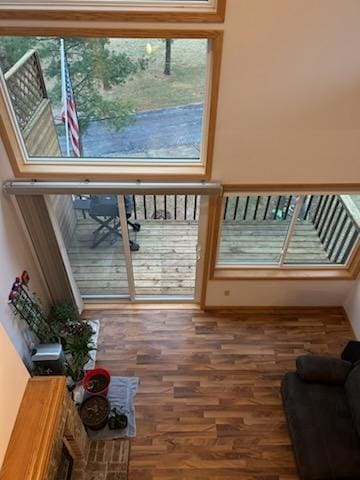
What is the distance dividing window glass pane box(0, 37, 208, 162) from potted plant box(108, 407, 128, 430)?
8.16ft

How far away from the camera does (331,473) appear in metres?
2.79

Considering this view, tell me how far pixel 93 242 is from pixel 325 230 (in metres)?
2.77

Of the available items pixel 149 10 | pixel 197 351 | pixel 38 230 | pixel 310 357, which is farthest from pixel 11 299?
pixel 310 357

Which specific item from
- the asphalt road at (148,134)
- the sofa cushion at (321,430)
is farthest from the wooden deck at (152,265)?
the sofa cushion at (321,430)

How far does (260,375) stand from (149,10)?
11.7ft

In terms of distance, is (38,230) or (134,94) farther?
(38,230)

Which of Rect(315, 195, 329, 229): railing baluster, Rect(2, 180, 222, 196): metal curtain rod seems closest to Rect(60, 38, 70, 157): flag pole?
Rect(2, 180, 222, 196): metal curtain rod

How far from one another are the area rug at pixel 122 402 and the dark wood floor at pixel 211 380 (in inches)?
2.7

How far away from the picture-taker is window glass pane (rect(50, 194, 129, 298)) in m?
3.76

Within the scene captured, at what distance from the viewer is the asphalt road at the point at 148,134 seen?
3.03 m

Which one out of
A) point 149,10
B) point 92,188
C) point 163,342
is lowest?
point 163,342

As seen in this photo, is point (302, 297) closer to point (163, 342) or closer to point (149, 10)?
point (163, 342)

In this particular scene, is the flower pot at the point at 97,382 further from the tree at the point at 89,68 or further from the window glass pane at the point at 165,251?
the tree at the point at 89,68

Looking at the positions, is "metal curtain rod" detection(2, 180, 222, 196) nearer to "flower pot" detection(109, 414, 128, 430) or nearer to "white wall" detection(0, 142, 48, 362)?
"white wall" detection(0, 142, 48, 362)
